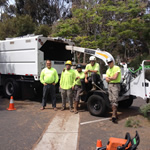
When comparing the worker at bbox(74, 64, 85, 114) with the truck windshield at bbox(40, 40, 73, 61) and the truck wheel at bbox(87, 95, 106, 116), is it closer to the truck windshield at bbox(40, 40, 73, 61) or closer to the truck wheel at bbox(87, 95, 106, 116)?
the truck wheel at bbox(87, 95, 106, 116)

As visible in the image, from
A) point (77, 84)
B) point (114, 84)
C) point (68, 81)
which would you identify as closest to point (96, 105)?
point (114, 84)

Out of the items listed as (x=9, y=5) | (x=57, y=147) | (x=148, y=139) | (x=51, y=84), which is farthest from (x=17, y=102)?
(x=9, y=5)

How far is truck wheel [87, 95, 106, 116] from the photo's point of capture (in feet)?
19.3

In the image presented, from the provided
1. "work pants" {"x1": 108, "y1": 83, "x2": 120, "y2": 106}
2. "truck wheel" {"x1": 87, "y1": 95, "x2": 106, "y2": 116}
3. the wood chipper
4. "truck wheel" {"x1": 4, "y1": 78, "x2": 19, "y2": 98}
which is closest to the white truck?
"truck wheel" {"x1": 4, "y1": 78, "x2": 19, "y2": 98}

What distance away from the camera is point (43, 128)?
504 centimetres

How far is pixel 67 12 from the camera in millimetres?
23797

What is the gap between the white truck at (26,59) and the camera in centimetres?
780

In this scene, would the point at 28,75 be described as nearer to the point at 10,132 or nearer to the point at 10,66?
the point at 10,66

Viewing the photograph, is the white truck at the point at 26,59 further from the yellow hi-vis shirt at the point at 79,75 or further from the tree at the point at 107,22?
the tree at the point at 107,22

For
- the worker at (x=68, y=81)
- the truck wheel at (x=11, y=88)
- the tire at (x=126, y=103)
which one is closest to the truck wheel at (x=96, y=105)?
the worker at (x=68, y=81)

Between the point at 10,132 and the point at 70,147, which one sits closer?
the point at 70,147

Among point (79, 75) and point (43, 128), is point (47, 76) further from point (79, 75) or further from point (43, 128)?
point (43, 128)

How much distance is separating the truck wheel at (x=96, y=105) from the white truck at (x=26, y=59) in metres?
2.67

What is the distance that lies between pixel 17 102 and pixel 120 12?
8.26 m
